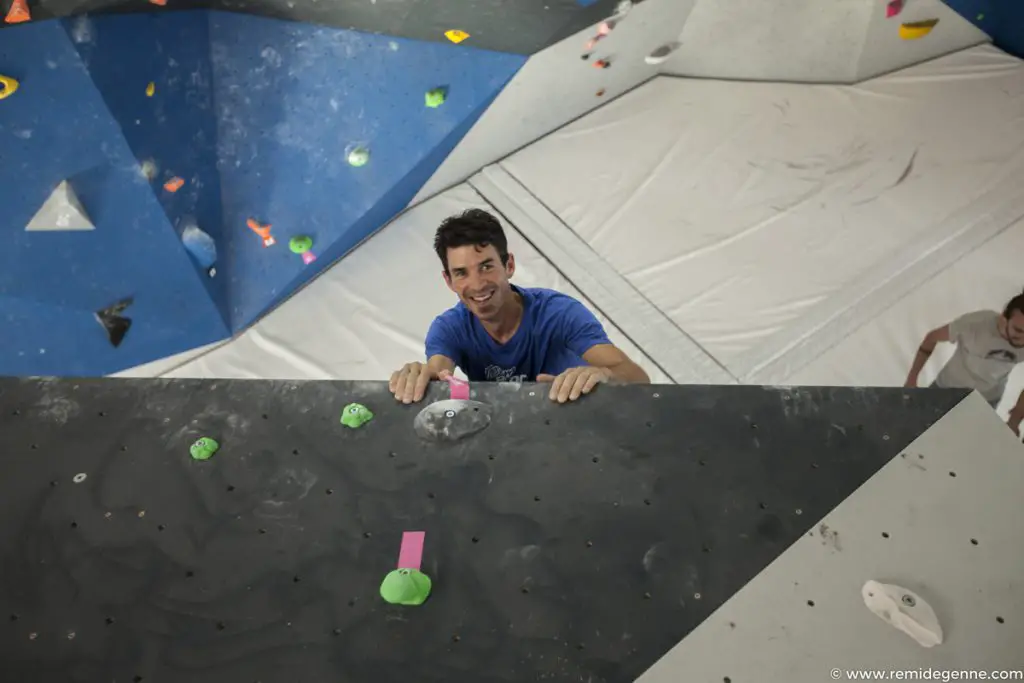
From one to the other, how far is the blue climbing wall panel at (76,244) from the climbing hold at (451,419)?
4.89 ft

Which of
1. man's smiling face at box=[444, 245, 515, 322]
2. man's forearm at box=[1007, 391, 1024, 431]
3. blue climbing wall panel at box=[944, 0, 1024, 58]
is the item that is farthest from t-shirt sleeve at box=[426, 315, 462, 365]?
blue climbing wall panel at box=[944, 0, 1024, 58]

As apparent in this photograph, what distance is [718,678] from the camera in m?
0.75

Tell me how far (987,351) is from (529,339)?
45.0 inches

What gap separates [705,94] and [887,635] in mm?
2841

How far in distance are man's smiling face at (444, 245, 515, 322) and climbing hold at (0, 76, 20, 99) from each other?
1.25 meters

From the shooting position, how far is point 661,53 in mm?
3178

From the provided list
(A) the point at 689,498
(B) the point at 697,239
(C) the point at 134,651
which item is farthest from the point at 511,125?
(C) the point at 134,651

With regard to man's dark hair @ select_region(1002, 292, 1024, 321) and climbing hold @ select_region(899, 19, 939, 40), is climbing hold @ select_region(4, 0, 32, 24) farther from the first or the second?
climbing hold @ select_region(899, 19, 939, 40)

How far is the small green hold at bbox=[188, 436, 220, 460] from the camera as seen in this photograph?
1021mm

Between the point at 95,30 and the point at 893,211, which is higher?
the point at 95,30

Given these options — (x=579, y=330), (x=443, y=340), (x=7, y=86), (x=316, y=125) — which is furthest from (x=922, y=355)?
(x=7, y=86)

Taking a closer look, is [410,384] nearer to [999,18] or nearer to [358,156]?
[358,156]

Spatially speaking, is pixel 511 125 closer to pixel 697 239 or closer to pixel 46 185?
pixel 697 239

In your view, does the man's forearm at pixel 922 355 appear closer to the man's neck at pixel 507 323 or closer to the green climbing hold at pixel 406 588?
the man's neck at pixel 507 323
